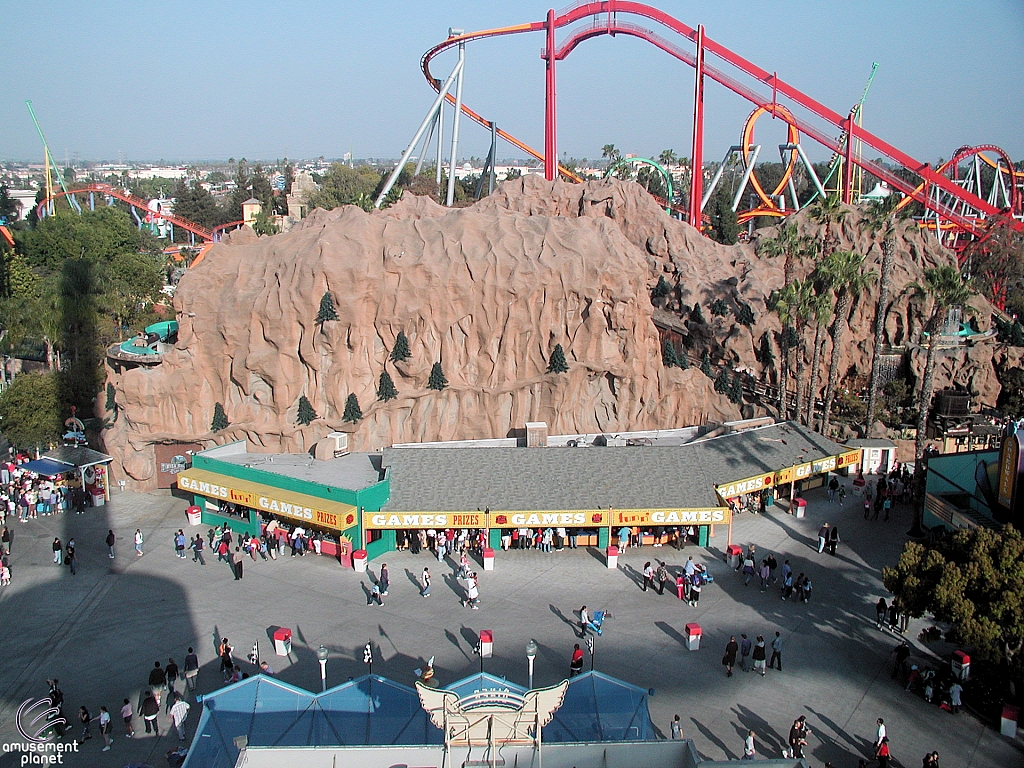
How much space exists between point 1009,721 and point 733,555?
979cm

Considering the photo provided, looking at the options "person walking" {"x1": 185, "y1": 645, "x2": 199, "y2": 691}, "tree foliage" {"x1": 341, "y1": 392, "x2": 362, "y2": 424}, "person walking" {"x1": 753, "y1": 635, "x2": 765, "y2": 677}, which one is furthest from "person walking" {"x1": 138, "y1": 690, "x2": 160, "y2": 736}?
"tree foliage" {"x1": 341, "y1": 392, "x2": 362, "y2": 424}

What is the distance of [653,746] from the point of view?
13.6 meters

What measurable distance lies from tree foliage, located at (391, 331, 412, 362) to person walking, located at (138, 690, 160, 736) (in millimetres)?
18000

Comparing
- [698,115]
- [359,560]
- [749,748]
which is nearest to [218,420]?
[359,560]

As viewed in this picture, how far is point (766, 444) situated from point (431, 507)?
1351 cm

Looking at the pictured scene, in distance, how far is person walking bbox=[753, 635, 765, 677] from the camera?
19.7 metres

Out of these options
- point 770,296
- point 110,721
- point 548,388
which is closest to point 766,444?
point 548,388

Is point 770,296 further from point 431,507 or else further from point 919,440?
point 431,507

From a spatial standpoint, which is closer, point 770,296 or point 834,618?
point 834,618

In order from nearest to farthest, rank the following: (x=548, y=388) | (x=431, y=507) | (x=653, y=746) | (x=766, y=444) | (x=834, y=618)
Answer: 1. (x=653, y=746)
2. (x=834, y=618)
3. (x=431, y=507)
4. (x=766, y=444)
5. (x=548, y=388)

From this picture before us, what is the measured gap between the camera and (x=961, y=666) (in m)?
18.7

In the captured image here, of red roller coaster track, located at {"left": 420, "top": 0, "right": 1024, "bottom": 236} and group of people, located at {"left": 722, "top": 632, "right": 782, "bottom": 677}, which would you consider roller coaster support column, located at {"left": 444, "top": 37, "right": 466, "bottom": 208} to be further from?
group of people, located at {"left": 722, "top": 632, "right": 782, "bottom": 677}

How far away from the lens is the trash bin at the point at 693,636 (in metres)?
→ 20.8

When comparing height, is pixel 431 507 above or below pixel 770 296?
below
